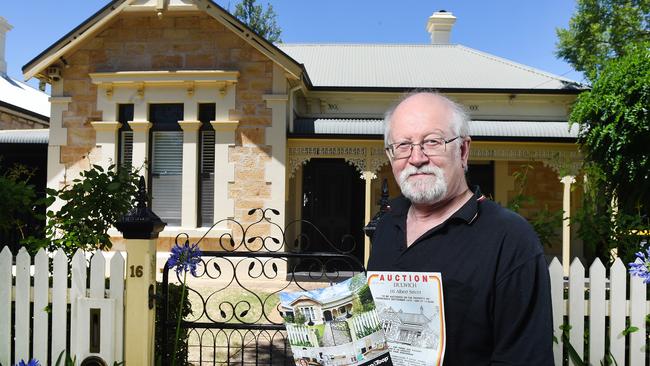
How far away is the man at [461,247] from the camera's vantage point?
1516 mm

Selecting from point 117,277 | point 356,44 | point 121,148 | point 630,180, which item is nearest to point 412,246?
point 117,277

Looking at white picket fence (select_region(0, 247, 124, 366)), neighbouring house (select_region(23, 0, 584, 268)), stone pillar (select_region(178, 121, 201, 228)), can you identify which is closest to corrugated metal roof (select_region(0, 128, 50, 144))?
neighbouring house (select_region(23, 0, 584, 268))

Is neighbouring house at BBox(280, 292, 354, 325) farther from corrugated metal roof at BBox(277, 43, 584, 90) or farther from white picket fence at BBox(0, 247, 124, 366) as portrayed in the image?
corrugated metal roof at BBox(277, 43, 584, 90)

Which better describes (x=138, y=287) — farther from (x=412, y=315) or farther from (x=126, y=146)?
(x=126, y=146)

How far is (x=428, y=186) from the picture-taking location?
1.75 metres

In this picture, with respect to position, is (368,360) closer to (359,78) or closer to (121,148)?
(121,148)

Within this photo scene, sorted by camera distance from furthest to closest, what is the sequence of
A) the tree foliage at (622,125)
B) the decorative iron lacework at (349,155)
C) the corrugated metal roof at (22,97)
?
the corrugated metal roof at (22,97) → the decorative iron lacework at (349,155) → the tree foliage at (622,125)

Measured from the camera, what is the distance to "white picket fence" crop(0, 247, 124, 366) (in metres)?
3.08

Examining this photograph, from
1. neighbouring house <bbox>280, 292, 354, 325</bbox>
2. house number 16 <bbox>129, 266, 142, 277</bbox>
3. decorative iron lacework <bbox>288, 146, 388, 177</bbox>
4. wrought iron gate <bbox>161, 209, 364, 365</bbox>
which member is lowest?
wrought iron gate <bbox>161, 209, 364, 365</bbox>

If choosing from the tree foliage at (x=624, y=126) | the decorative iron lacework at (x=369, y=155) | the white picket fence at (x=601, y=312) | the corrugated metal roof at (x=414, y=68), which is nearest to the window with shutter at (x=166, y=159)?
the decorative iron lacework at (x=369, y=155)

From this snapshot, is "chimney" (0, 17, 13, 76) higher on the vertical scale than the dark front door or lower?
higher

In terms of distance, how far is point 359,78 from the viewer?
11.9 m

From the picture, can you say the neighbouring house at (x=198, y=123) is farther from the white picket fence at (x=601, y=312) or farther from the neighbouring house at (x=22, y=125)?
the white picket fence at (x=601, y=312)

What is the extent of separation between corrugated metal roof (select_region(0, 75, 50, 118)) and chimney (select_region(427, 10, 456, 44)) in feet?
42.1
